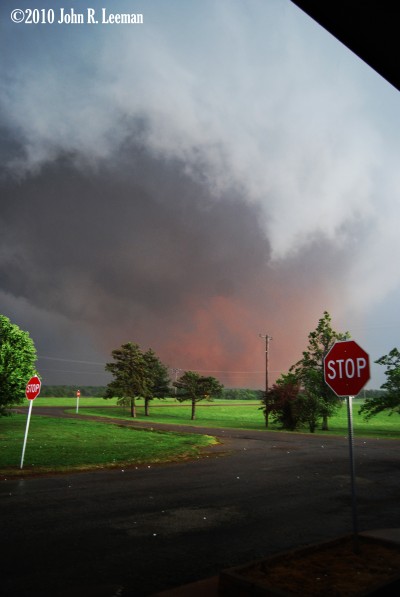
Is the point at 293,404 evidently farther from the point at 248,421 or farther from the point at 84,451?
the point at 84,451

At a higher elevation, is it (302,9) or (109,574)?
(302,9)

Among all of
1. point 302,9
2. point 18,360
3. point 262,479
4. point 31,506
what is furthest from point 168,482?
point 18,360

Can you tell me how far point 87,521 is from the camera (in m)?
7.23

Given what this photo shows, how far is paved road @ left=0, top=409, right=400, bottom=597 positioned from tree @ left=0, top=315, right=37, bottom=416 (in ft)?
40.9

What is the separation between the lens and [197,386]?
172 ft

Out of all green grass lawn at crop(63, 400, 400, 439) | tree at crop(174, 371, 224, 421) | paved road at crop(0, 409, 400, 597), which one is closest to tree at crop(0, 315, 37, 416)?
paved road at crop(0, 409, 400, 597)

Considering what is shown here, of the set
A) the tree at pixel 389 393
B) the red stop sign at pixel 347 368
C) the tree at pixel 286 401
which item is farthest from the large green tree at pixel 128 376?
the red stop sign at pixel 347 368

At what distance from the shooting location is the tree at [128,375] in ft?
158

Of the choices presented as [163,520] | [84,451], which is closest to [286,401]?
[84,451]

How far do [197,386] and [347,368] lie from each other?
47.9 meters

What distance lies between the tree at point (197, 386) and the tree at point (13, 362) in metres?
29.1

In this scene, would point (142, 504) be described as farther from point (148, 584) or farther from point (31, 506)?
point (148, 584)

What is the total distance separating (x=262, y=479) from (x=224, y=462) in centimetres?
345

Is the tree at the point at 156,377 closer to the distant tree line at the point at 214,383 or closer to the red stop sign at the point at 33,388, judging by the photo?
the distant tree line at the point at 214,383
